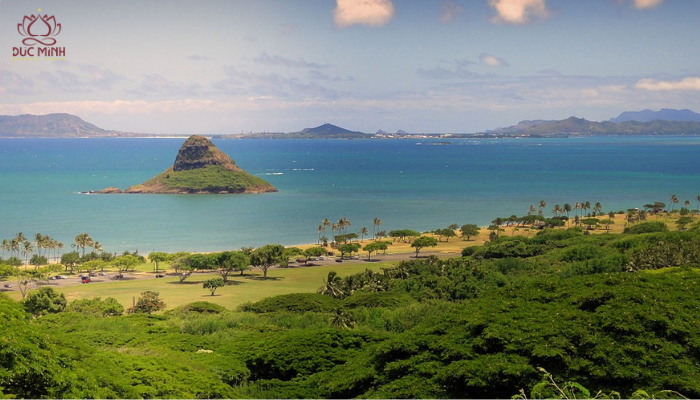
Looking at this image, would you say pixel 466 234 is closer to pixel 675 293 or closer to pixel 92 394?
pixel 675 293

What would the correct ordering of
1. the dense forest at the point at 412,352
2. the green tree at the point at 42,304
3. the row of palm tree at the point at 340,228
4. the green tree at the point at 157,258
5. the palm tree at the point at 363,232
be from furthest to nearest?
the palm tree at the point at 363,232 → the row of palm tree at the point at 340,228 → the green tree at the point at 157,258 → the green tree at the point at 42,304 → the dense forest at the point at 412,352

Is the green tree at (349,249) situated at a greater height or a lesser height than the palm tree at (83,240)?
lesser

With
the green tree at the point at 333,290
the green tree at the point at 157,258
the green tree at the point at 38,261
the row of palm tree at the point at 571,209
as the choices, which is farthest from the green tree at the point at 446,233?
the green tree at the point at 38,261

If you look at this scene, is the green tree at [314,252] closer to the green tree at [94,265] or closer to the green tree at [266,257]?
the green tree at [266,257]

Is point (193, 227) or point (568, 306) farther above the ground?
point (568, 306)

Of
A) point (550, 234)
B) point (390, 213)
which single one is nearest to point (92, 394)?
point (550, 234)

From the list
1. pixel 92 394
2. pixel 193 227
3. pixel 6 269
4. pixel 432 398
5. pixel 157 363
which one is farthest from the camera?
pixel 193 227
